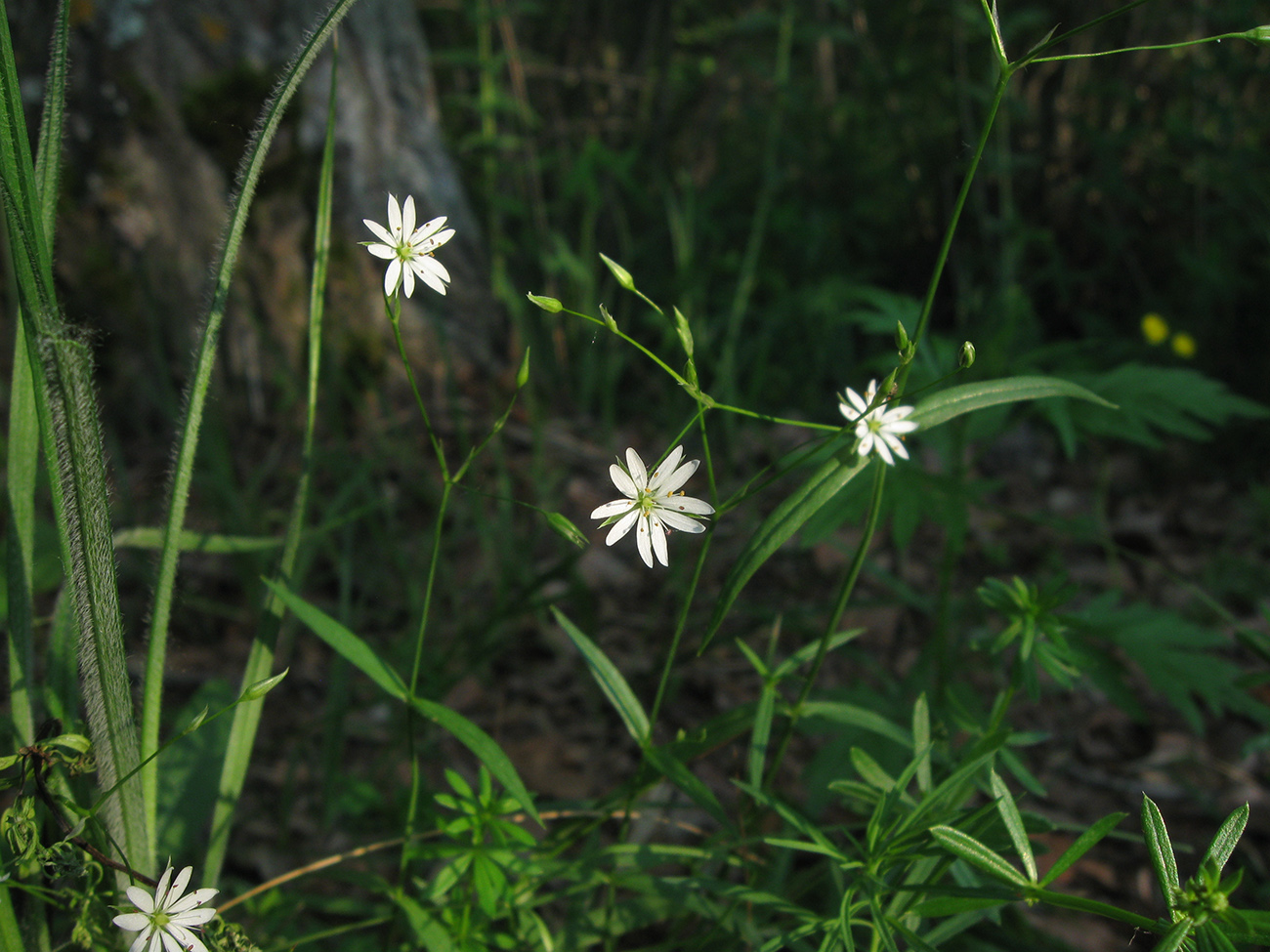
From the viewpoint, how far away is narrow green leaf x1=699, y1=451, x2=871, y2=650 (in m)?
0.84

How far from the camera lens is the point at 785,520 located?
86 centimetres

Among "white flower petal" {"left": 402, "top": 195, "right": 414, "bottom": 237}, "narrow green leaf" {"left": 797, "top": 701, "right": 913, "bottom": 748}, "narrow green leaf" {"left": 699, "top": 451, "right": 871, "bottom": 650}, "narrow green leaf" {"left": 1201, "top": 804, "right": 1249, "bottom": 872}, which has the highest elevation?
"white flower petal" {"left": 402, "top": 195, "right": 414, "bottom": 237}

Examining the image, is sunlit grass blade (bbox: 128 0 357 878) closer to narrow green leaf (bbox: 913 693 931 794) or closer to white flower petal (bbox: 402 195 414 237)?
white flower petal (bbox: 402 195 414 237)

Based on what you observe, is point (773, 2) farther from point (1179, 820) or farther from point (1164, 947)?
point (1164, 947)

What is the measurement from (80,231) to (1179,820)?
124 inches

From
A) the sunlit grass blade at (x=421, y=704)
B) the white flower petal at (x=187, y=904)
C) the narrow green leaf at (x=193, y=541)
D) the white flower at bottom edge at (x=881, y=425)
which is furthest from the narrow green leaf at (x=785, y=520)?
the narrow green leaf at (x=193, y=541)

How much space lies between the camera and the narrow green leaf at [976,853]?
30.2 inches

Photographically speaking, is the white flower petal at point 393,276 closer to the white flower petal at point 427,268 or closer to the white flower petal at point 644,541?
the white flower petal at point 427,268

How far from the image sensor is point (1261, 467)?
265 centimetres

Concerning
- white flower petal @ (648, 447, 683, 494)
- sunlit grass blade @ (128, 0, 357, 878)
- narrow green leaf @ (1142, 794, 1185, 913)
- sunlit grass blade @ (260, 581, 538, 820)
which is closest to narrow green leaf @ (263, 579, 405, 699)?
sunlit grass blade @ (260, 581, 538, 820)

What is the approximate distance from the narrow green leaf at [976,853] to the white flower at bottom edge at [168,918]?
2.09 feet

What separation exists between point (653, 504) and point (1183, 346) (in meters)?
2.59

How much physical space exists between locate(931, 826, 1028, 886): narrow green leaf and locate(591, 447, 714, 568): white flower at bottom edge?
0.34 metres

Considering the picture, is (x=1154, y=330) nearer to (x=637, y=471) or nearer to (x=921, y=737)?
(x=921, y=737)
